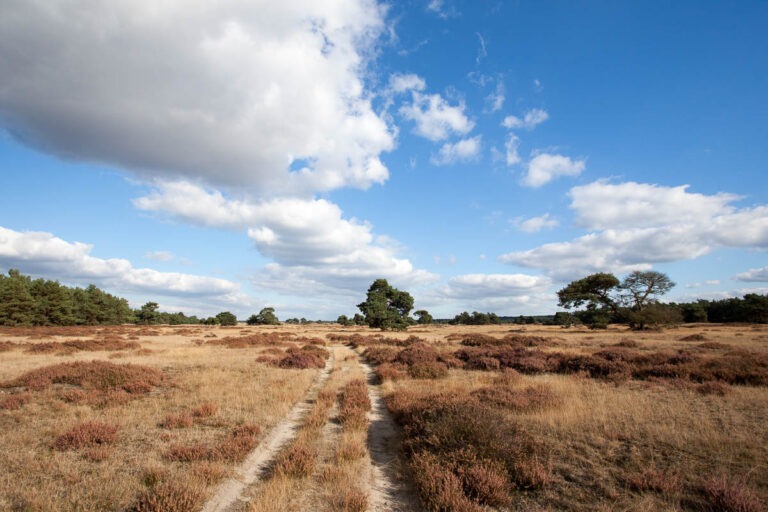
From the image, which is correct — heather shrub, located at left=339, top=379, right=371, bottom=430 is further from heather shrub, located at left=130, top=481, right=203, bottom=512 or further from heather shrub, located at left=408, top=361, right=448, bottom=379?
heather shrub, located at left=130, top=481, right=203, bottom=512

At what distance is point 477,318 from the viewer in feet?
435

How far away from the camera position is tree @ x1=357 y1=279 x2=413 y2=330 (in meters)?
63.4

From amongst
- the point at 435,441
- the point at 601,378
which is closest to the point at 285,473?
the point at 435,441

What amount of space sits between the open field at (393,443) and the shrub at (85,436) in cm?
4

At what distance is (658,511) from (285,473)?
6.10m

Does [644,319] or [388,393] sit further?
[644,319]

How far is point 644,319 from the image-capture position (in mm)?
49062

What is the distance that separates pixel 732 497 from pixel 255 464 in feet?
26.5

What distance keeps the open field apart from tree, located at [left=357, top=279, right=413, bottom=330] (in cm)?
4802

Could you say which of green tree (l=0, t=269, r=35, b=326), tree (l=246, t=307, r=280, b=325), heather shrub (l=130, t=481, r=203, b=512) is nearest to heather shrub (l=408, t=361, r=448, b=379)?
heather shrub (l=130, t=481, r=203, b=512)

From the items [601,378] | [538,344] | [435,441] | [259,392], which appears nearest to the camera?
[435,441]

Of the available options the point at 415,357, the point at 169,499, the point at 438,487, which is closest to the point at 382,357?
the point at 415,357

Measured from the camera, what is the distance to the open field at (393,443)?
5.71 meters

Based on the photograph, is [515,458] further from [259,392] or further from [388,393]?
[259,392]
